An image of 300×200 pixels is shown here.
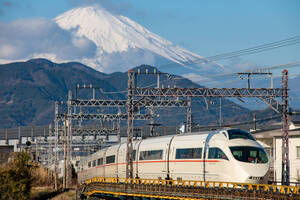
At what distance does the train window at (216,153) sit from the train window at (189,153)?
3.46 feet

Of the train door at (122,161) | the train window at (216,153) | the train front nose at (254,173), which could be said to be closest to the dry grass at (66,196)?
the train door at (122,161)

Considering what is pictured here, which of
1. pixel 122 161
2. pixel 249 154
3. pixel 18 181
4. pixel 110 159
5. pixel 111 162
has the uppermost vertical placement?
pixel 249 154

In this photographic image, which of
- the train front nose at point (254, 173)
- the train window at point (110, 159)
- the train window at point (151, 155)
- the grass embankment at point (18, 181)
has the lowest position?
the grass embankment at point (18, 181)

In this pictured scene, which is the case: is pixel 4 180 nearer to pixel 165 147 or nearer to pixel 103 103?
pixel 103 103

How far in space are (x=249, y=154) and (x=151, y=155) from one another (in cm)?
1065

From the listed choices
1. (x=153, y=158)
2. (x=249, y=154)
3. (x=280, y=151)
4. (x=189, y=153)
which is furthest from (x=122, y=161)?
(x=280, y=151)

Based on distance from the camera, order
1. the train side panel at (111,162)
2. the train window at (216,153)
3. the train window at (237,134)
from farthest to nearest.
→ the train side panel at (111,162) < the train window at (237,134) < the train window at (216,153)

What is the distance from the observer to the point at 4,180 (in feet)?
193

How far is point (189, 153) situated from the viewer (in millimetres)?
38844

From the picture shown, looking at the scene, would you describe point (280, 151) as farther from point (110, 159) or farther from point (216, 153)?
point (216, 153)

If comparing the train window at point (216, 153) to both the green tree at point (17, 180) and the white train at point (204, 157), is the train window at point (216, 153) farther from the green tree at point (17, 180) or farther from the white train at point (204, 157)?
the green tree at point (17, 180)

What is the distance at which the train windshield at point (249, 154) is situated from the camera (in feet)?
115

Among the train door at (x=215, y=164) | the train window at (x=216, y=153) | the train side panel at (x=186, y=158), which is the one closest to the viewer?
the train door at (x=215, y=164)

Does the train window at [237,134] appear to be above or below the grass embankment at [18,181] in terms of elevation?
above
